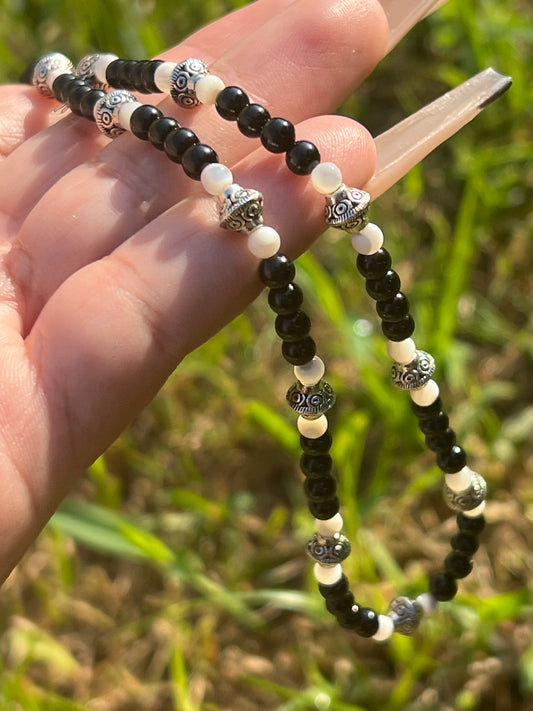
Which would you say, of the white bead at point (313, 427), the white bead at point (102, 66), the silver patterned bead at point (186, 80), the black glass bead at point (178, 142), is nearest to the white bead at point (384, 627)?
the white bead at point (313, 427)

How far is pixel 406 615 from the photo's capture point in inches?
69.2

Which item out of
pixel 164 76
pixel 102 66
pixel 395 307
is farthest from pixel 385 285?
pixel 102 66

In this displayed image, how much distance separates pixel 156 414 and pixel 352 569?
0.71m

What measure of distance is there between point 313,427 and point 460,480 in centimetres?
36

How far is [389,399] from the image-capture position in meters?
2.15

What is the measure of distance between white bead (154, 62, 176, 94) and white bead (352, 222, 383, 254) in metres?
0.55

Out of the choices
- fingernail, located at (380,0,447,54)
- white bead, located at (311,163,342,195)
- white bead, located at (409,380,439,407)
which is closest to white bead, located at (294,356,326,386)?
white bead, located at (409,380,439,407)

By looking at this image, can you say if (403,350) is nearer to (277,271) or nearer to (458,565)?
(277,271)

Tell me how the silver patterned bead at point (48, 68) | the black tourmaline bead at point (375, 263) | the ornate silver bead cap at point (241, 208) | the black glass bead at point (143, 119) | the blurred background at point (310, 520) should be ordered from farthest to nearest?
the silver patterned bead at point (48, 68) < the blurred background at point (310, 520) < the black glass bead at point (143, 119) < the black tourmaline bead at point (375, 263) < the ornate silver bead cap at point (241, 208)

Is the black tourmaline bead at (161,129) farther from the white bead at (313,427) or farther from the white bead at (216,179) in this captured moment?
the white bead at (313,427)

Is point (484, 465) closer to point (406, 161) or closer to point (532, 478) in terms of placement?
point (532, 478)

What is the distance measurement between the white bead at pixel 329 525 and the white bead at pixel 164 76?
0.98m

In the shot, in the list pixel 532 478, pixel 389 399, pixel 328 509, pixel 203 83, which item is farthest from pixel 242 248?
pixel 532 478

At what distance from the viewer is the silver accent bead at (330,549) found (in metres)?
1.69
